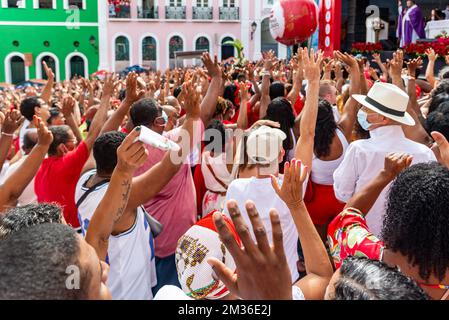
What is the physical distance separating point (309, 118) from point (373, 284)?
1785mm

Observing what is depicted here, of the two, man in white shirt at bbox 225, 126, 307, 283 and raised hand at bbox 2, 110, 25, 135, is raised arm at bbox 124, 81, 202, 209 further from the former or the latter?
raised hand at bbox 2, 110, 25, 135

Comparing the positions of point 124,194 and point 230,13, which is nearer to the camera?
point 124,194

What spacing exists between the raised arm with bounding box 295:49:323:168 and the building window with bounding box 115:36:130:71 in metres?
28.8

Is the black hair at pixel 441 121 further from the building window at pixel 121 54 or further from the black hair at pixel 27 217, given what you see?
the building window at pixel 121 54

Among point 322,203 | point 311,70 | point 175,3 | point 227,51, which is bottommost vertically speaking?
point 322,203

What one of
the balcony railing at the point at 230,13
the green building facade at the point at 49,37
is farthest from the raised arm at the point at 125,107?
the green building facade at the point at 49,37

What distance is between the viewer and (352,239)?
5.91ft

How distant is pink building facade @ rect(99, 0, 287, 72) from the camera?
2928cm

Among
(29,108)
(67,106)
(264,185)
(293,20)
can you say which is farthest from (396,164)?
(293,20)

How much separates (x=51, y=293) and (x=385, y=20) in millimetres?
20077

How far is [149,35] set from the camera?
30078mm

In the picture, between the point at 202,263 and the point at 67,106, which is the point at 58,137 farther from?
the point at 202,263

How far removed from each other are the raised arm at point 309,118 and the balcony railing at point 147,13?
27441 mm
